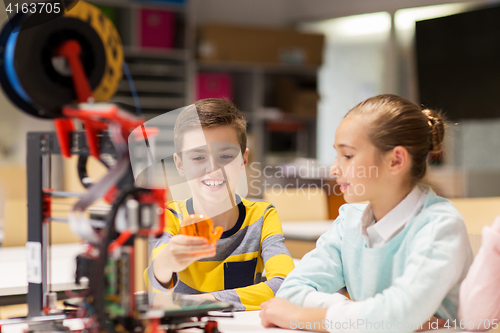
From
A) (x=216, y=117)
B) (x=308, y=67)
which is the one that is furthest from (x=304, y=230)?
(x=308, y=67)

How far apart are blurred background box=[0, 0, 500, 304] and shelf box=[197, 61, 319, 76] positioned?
0.03 feet

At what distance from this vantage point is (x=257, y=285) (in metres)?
1.06

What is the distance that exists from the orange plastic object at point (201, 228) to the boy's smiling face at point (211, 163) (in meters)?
0.11

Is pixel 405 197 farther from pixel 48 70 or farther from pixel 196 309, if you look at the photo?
pixel 48 70

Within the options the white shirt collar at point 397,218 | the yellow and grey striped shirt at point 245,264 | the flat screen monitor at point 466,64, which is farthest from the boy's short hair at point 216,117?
the flat screen monitor at point 466,64

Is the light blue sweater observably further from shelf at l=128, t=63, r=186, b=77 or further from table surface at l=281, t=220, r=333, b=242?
shelf at l=128, t=63, r=186, b=77

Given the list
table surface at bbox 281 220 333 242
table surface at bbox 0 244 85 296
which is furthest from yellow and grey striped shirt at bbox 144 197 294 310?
table surface at bbox 281 220 333 242

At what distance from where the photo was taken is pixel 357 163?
0.80 meters

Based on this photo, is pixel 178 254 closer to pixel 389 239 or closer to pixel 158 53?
pixel 389 239

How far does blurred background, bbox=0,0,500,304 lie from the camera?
353 centimetres

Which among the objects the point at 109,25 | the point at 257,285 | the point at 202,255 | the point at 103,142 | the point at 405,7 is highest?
the point at 405,7

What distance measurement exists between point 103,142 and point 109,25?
0.20 m

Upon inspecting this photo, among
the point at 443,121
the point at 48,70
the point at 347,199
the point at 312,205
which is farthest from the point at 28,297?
the point at 312,205

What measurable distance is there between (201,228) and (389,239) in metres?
0.28
